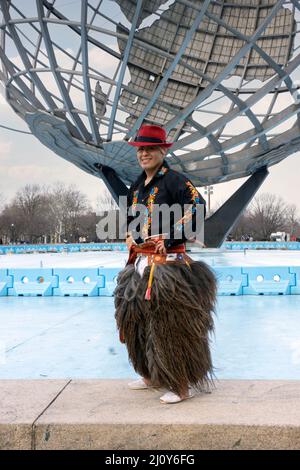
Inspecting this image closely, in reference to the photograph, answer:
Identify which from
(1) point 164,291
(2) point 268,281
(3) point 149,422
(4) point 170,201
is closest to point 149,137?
(4) point 170,201

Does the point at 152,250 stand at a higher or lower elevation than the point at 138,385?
higher

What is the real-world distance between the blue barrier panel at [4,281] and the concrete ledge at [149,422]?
971 cm

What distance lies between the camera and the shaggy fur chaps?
297 cm

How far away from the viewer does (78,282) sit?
12.1 m

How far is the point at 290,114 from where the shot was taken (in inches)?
728

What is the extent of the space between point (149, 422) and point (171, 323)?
2.18 feet

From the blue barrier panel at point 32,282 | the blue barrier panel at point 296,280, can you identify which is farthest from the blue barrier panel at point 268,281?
the blue barrier panel at point 32,282

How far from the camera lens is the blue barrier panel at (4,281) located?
40.1 ft

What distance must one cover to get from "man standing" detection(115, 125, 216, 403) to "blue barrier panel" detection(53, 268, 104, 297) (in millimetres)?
8647

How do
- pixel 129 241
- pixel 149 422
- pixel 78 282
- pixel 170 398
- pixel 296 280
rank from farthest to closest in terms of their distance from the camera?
pixel 78 282 < pixel 296 280 < pixel 129 241 < pixel 170 398 < pixel 149 422

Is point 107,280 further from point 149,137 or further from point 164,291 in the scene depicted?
point 164,291

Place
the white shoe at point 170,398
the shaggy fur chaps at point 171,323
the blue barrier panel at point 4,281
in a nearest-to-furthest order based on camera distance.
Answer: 1. the white shoe at point 170,398
2. the shaggy fur chaps at point 171,323
3. the blue barrier panel at point 4,281

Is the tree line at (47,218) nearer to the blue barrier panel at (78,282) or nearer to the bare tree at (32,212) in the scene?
the bare tree at (32,212)

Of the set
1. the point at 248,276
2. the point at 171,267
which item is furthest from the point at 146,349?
the point at 248,276
